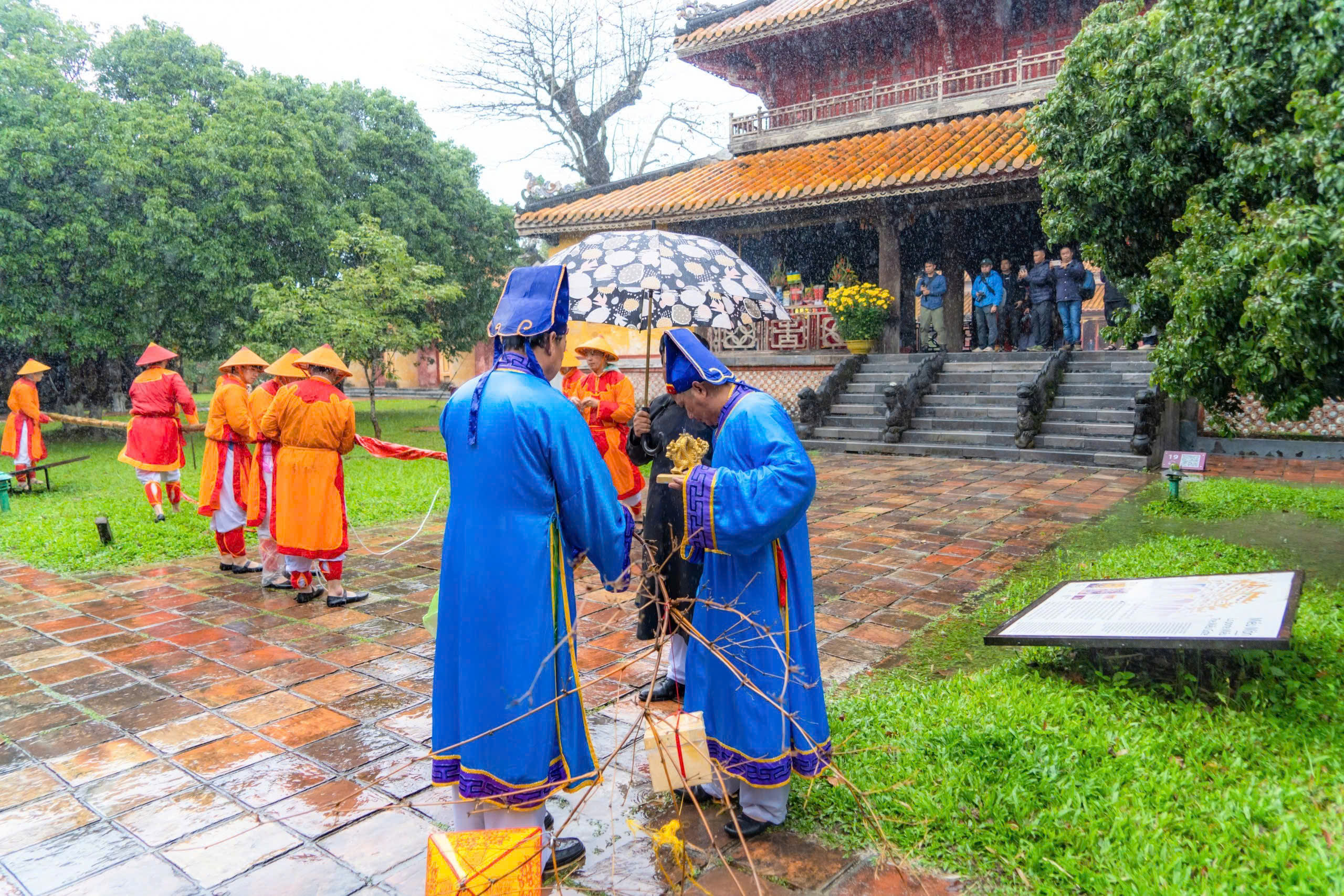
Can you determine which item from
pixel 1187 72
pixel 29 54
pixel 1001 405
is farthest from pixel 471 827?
pixel 29 54

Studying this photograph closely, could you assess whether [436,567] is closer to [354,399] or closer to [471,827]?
[471,827]

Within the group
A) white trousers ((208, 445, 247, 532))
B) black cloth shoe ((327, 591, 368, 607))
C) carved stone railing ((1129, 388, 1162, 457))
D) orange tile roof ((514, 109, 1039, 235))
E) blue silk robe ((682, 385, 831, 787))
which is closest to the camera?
blue silk robe ((682, 385, 831, 787))

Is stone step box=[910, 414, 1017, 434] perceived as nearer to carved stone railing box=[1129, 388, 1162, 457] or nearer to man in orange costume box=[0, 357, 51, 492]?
carved stone railing box=[1129, 388, 1162, 457]

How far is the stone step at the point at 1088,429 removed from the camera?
1110 centimetres

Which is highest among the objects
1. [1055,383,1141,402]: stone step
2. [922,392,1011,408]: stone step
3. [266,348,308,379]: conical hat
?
[266,348,308,379]: conical hat

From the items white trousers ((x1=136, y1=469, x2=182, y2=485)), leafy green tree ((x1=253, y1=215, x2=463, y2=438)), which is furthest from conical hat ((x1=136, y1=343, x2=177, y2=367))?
leafy green tree ((x1=253, y1=215, x2=463, y2=438))

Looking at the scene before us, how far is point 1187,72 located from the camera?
5.19m

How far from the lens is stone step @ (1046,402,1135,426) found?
1137 centimetres

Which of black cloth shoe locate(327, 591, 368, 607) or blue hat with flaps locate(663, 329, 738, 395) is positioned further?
black cloth shoe locate(327, 591, 368, 607)

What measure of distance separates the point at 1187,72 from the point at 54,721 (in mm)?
7173

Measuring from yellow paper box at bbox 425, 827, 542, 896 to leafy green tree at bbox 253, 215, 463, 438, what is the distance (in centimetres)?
1423

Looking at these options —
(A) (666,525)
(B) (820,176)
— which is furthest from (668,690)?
(B) (820,176)

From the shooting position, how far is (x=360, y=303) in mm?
15852

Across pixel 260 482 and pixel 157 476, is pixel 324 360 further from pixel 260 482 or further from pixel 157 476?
pixel 157 476
